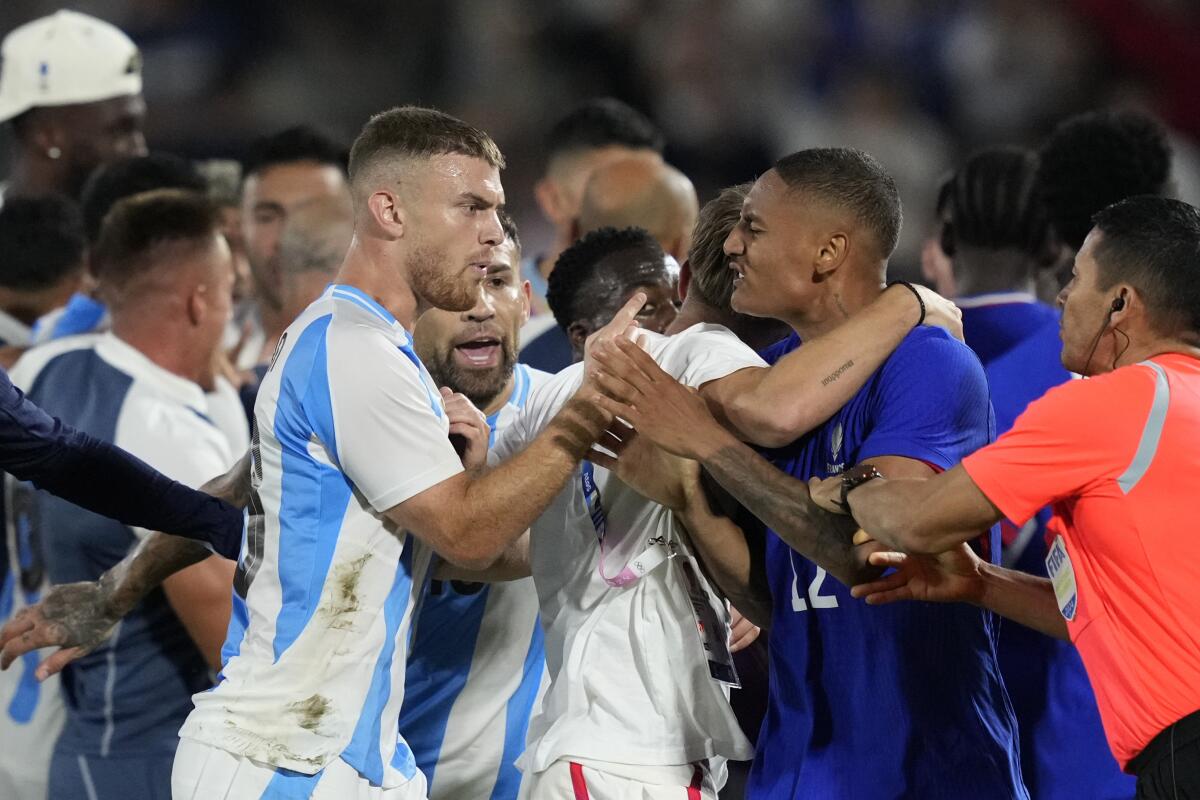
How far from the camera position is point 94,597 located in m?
3.50

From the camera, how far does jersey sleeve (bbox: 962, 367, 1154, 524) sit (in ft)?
8.23

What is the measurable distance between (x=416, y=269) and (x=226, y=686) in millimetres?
896

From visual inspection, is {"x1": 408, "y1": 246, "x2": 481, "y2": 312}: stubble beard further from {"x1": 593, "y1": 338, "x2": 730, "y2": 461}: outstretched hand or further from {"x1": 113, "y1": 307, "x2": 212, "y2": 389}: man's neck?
{"x1": 113, "y1": 307, "x2": 212, "y2": 389}: man's neck

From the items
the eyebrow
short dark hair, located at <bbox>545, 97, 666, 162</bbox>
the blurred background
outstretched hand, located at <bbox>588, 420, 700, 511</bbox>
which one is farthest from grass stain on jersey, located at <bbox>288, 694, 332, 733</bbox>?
the blurred background

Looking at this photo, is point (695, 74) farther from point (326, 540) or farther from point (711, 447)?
point (326, 540)

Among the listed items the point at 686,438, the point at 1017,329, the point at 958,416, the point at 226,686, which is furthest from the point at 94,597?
the point at 1017,329

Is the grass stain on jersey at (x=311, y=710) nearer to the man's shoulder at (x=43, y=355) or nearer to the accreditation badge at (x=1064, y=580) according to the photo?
the accreditation badge at (x=1064, y=580)

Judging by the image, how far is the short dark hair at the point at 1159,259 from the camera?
269cm

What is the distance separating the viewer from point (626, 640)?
10.3 feet

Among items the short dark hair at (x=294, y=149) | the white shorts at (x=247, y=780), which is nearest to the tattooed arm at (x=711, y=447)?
the white shorts at (x=247, y=780)

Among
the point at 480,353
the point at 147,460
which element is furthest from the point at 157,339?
the point at 480,353

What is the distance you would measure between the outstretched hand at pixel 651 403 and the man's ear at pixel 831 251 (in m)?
0.39

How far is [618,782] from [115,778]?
1.78m

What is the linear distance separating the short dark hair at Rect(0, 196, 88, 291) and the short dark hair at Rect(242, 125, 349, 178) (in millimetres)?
1164
